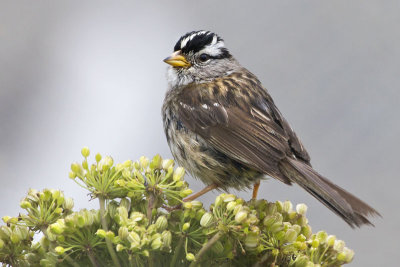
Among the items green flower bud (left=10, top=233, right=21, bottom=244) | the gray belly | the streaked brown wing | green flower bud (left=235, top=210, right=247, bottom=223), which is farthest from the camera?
the gray belly

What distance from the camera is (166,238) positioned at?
2.12 meters

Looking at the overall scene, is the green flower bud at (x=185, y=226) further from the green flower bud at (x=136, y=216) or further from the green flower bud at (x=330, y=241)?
the green flower bud at (x=330, y=241)

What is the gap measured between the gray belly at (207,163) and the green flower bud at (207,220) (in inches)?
48.6

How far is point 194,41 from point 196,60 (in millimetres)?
115

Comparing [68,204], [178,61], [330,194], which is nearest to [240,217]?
[68,204]

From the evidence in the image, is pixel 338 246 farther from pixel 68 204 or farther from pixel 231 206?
pixel 68 204

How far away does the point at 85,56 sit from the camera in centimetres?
621

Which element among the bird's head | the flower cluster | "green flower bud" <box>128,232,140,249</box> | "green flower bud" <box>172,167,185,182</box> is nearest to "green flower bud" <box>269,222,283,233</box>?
the flower cluster

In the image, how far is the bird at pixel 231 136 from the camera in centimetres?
316

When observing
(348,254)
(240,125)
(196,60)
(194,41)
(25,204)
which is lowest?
(348,254)

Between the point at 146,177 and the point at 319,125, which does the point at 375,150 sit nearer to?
the point at 319,125

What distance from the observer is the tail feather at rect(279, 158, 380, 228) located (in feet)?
9.20

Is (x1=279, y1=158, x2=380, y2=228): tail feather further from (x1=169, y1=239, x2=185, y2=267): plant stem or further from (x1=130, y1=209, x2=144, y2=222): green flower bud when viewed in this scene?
(x1=130, y1=209, x2=144, y2=222): green flower bud

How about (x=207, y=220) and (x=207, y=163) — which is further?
(x=207, y=163)
